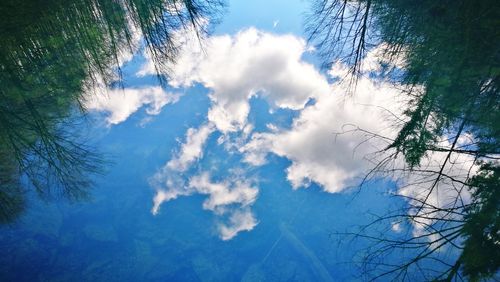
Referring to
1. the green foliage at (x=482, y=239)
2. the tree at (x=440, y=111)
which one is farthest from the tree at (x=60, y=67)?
the green foliage at (x=482, y=239)

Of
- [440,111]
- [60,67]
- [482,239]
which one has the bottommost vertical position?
[482,239]

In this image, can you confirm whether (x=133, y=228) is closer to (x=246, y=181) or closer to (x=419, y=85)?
(x=246, y=181)

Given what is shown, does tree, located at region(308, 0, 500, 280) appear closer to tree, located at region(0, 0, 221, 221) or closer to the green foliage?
the green foliage

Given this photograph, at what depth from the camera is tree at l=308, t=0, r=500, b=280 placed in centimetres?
299

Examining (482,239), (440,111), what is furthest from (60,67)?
(482,239)

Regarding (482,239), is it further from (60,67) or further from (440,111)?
(60,67)

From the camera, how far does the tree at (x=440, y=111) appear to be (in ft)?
9.81

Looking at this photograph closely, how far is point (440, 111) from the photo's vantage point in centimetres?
437

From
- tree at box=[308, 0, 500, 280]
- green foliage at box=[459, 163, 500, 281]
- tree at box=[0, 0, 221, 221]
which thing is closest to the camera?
green foliage at box=[459, 163, 500, 281]

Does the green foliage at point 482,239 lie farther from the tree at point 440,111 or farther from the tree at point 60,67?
the tree at point 60,67

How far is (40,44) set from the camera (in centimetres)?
509

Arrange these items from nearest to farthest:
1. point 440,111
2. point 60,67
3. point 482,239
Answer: point 482,239, point 440,111, point 60,67

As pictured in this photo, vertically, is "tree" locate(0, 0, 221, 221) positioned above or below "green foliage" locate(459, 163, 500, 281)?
above


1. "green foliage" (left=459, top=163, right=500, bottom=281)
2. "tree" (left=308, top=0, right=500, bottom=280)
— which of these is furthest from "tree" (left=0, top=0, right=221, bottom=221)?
"green foliage" (left=459, top=163, right=500, bottom=281)
